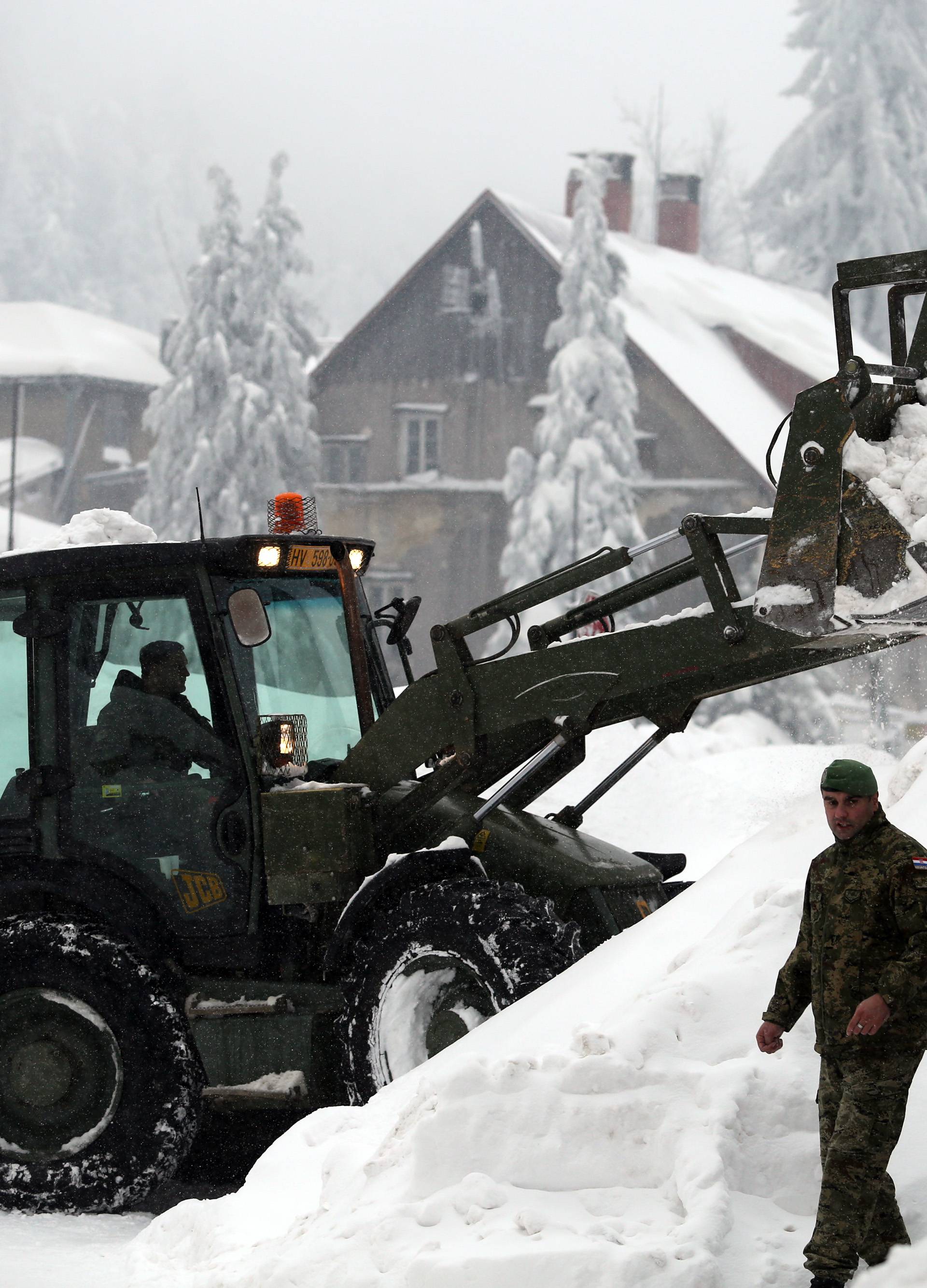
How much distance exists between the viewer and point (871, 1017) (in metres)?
4.12

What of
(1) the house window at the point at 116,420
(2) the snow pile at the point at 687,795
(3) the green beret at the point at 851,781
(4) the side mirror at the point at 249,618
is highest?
(1) the house window at the point at 116,420

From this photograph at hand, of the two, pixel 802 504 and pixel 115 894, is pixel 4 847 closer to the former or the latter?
pixel 115 894

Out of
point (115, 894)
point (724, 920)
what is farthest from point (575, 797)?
point (724, 920)

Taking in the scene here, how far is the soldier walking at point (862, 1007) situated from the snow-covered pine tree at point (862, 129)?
39013 mm

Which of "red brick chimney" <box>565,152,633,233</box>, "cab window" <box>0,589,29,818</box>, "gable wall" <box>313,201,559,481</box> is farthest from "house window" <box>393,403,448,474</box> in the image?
"cab window" <box>0,589,29,818</box>

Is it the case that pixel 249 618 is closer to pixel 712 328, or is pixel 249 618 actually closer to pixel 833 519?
pixel 833 519

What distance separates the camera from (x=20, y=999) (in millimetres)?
6668

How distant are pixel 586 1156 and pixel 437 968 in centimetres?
176

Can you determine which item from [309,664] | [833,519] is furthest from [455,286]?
[833,519]

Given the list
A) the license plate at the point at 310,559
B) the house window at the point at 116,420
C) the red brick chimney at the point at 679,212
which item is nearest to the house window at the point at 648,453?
the red brick chimney at the point at 679,212

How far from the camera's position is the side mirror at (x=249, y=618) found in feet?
21.5

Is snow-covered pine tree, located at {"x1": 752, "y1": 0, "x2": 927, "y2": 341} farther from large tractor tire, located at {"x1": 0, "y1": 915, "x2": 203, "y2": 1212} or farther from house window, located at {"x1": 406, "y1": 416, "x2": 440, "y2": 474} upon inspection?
large tractor tire, located at {"x1": 0, "y1": 915, "x2": 203, "y2": 1212}

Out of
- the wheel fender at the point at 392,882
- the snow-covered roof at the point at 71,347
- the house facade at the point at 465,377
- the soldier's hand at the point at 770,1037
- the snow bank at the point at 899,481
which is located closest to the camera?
the soldier's hand at the point at 770,1037

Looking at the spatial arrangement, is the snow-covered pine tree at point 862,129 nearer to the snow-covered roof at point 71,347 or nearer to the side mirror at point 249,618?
the snow-covered roof at point 71,347
